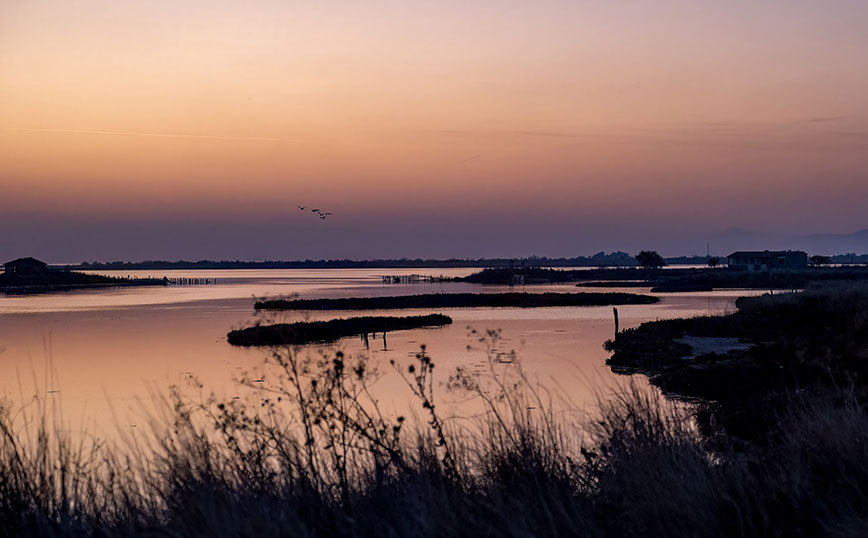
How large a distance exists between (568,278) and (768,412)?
517ft

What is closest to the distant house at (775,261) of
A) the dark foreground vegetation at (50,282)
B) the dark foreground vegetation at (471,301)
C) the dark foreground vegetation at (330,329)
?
the dark foreground vegetation at (471,301)

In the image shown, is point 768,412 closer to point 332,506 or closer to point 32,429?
point 332,506

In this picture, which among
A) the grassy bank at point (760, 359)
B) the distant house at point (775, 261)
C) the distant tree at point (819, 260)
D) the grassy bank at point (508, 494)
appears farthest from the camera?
the distant tree at point (819, 260)

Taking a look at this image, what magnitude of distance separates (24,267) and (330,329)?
120895mm

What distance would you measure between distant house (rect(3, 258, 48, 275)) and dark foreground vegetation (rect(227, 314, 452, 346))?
114701 mm

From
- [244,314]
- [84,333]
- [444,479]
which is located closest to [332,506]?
[444,479]

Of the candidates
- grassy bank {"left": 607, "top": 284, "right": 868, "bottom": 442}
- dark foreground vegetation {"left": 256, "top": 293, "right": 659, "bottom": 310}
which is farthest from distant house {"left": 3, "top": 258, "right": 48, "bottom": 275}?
grassy bank {"left": 607, "top": 284, "right": 868, "bottom": 442}

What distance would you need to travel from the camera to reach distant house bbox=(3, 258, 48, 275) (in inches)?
6142

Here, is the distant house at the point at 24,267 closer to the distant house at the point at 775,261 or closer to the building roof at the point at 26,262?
the building roof at the point at 26,262

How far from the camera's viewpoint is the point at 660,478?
7.81 metres

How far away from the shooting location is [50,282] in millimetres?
157250

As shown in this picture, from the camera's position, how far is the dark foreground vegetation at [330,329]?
164 feet

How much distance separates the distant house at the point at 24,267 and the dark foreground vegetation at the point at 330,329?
115 meters

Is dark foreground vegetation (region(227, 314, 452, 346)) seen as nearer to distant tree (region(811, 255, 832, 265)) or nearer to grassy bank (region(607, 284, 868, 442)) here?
grassy bank (region(607, 284, 868, 442))
